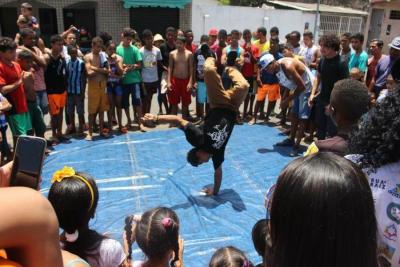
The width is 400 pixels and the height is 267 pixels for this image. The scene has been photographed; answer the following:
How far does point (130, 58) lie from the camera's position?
7.20 m

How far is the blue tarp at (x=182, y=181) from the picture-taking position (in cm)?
403

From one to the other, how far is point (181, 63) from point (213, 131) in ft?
11.2

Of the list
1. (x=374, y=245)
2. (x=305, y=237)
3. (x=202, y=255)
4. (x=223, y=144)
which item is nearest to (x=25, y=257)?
(x=305, y=237)

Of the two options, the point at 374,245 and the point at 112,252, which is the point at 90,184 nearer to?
the point at 112,252

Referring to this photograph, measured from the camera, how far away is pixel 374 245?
3.07 ft

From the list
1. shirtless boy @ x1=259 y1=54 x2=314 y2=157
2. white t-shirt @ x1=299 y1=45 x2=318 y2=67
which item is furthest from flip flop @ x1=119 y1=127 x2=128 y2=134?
white t-shirt @ x1=299 y1=45 x2=318 y2=67

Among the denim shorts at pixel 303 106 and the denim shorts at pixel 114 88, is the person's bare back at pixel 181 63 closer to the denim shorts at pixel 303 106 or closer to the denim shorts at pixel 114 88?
the denim shorts at pixel 114 88

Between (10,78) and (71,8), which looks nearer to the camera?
(10,78)

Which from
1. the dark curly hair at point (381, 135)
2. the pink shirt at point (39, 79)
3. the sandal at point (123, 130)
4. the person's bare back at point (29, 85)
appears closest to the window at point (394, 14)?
the sandal at point (123, 130)

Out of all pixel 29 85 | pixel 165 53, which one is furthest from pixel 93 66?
pixel 165 53

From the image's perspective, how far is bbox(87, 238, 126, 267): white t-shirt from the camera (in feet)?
7.00

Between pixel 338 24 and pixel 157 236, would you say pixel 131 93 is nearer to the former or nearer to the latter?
pixel 157 236

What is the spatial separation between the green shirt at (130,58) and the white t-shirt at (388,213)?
6.07 metres

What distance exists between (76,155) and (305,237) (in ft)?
17.9
